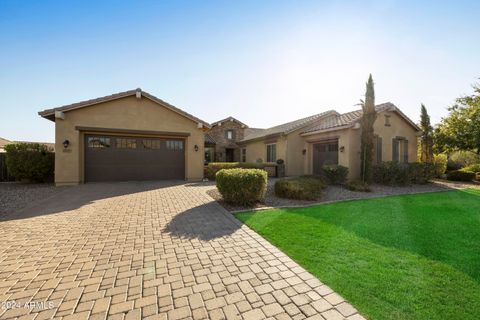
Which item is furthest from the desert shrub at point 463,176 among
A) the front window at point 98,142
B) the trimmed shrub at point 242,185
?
the front window at point 98,142

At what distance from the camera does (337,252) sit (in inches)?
146

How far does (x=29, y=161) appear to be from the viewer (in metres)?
11.2

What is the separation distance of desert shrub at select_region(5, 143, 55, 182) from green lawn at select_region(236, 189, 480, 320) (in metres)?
12.5

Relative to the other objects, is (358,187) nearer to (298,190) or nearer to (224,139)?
(298,190)

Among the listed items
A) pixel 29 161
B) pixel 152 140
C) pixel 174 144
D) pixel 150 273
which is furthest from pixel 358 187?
pixel 29 161

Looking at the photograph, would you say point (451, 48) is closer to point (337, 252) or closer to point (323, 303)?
point (337, 252)

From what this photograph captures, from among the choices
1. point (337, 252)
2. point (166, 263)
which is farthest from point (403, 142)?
point (166, 263)

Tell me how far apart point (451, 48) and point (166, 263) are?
12.7 meters

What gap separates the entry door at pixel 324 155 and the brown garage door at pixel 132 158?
961 cm

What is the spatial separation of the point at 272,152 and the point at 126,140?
11.2 metres

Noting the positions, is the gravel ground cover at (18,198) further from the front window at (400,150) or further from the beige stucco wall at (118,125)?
the front window at (400,150)

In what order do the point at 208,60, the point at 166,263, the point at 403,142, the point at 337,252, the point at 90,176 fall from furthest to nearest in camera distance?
1. the point at 403,142
2. the point at 90,176
3. the point at 208,60
4. the point at 337,252
5. the point at 166,263

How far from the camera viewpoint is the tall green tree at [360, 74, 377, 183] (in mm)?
12008

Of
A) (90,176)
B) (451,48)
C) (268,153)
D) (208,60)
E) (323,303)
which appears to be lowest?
(323,303)
